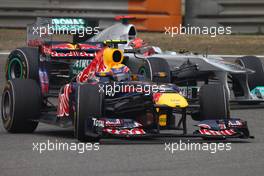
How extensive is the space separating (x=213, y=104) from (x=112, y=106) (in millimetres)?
1134

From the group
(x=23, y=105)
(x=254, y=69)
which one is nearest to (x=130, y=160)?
(x=23, y=105)

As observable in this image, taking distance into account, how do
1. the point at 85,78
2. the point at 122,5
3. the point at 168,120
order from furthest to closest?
the point at 122,5 < the point at 85,78 < the point at 168,120

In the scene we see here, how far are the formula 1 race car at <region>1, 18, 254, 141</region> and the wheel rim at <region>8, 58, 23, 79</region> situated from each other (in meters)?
3.17

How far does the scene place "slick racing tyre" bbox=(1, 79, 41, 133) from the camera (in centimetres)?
1242

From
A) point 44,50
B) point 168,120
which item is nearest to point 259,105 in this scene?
point 44,50

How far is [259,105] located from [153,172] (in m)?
8.28

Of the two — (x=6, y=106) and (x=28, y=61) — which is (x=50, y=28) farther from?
(x=6, y=106)

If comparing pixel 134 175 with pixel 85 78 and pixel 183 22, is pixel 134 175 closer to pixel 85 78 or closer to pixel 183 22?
pixel 85 78

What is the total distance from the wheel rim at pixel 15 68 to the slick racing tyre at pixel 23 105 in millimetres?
3839

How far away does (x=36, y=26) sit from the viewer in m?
16.5

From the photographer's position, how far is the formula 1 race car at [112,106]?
36.6ft

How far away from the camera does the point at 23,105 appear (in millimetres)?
12445

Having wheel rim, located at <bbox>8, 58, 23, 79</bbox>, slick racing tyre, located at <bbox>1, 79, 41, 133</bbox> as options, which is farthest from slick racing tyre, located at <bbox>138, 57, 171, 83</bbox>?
slick racing tyre, located at <bbox>1, 79, 41, 133</bbox>

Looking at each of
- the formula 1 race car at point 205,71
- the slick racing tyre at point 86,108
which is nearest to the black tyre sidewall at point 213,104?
the slick racing tyre at point 86,108
